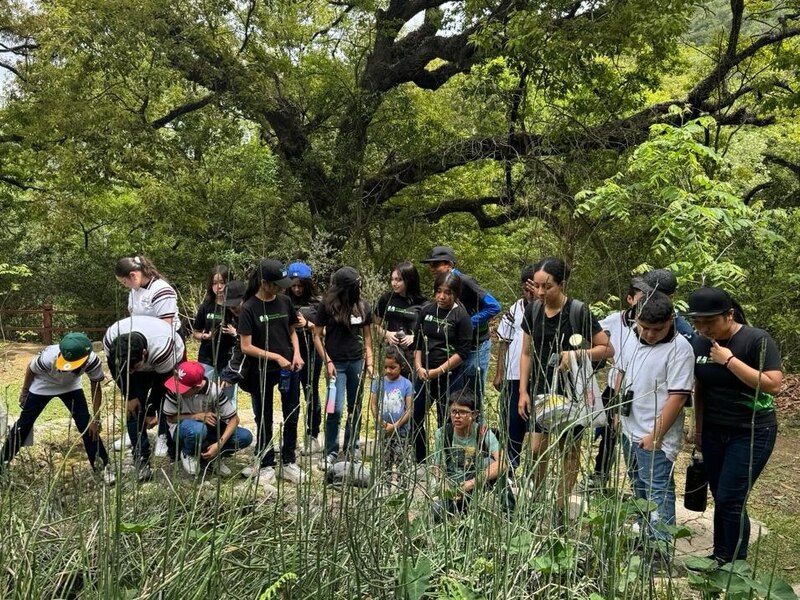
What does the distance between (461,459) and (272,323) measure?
1443 mm

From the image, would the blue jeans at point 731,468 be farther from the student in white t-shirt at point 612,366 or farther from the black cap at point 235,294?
the black cap at point 235,294

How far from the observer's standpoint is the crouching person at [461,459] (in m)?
1.92

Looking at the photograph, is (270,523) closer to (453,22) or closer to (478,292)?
(478,292)

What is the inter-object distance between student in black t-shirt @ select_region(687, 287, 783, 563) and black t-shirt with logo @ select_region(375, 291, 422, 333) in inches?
59.2

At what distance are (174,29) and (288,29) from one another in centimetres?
197

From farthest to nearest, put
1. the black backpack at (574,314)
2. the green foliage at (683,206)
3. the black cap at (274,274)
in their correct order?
the green foliage at (683,206) → the black cap at (274,274) → the black backpack at (574,314)

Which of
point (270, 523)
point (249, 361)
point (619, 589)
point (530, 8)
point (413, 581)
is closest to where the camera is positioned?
point (413, 581)

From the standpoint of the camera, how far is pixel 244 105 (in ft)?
32.7

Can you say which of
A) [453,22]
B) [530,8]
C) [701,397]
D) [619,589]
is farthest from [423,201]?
[619,589]

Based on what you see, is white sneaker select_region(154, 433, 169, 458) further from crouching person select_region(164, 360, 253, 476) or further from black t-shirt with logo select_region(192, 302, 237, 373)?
black t-shirt with logo select_region(192, 302, 237, 373)

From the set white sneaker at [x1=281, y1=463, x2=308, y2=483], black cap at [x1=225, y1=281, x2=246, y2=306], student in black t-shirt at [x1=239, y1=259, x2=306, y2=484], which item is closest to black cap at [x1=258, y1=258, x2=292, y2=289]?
student in black t-shirt at [x1=239, y1=259, x2=306, y2=484]

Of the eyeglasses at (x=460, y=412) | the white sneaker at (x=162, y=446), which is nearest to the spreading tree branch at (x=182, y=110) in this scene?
the white sneaker at (x=162, y=446)

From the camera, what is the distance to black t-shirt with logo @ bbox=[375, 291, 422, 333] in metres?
3.66

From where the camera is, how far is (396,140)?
36.0ft
